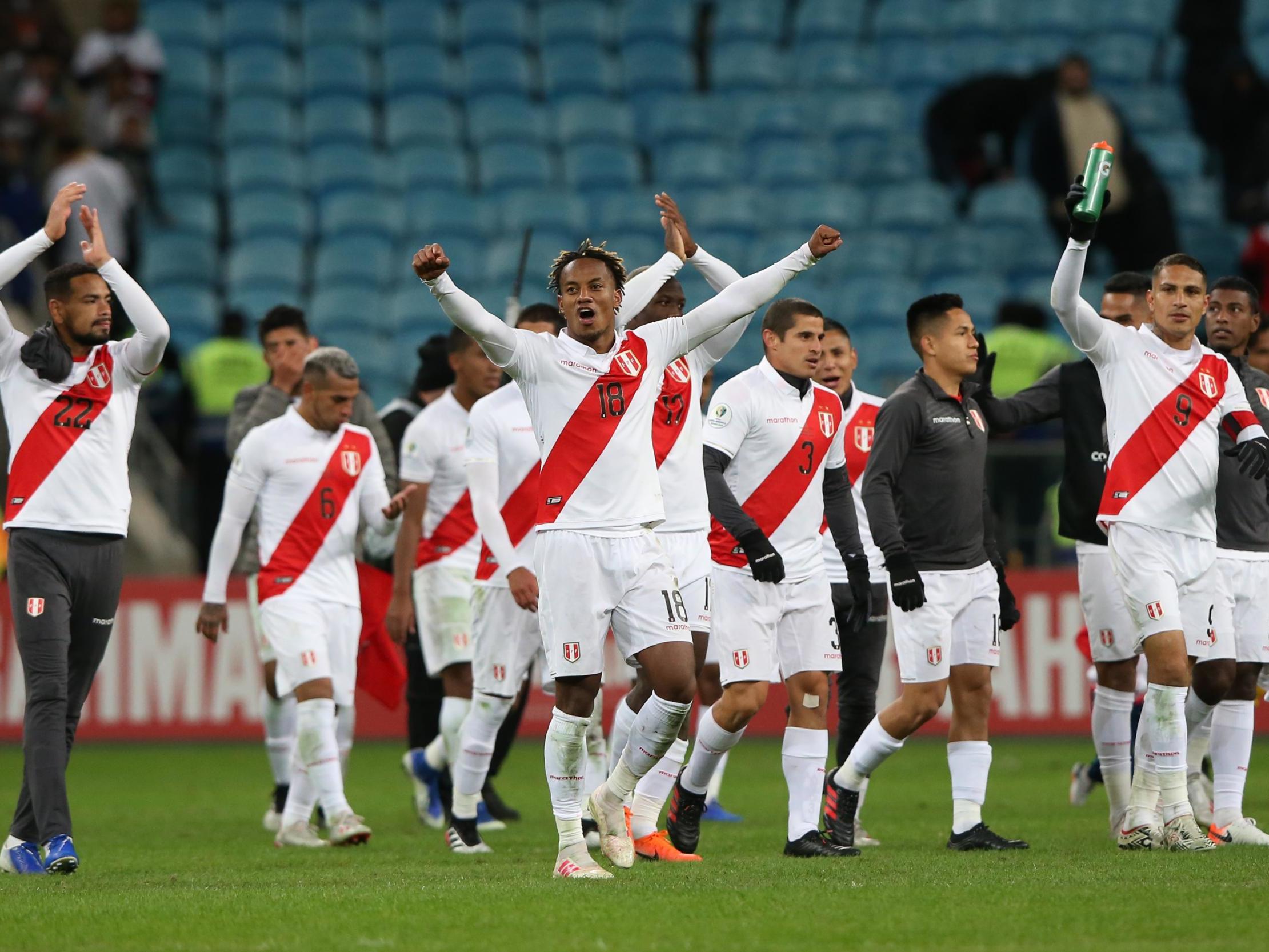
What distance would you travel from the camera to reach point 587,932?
6.35 metres

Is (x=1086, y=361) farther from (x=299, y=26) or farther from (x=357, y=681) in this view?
(x=299, y=26)

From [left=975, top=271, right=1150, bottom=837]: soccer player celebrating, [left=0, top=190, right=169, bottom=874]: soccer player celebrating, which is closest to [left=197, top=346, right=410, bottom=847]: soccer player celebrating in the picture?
[left=0, top=190, right=169, bottom=874]: soccer player celebrating

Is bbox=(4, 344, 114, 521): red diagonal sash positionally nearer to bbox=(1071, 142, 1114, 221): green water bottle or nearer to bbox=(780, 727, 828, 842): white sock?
bbox=(780, 727, 828, 842): white sock

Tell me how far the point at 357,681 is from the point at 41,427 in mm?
3570

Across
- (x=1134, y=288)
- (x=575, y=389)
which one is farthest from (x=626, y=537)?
(x=1134, y=288)

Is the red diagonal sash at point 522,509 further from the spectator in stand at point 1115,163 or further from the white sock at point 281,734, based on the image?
the spectator in stand at point 1115,163

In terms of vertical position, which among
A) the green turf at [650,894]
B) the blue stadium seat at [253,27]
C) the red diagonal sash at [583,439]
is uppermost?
the blue stadium seat at [253,27]

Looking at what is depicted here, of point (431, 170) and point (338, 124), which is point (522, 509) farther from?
point (338, 124)

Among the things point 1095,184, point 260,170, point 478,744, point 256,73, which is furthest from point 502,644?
point 256,73

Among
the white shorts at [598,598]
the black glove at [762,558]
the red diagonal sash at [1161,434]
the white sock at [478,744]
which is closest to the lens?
the white shorts at [598,598]

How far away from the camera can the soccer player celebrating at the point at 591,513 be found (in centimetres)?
780

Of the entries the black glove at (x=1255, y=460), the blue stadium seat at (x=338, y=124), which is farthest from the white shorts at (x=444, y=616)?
the blue stadium seat at (x=338, y=124)

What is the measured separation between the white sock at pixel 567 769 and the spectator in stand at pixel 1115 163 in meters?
13.6

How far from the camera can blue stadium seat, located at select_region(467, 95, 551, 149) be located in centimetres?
2262
